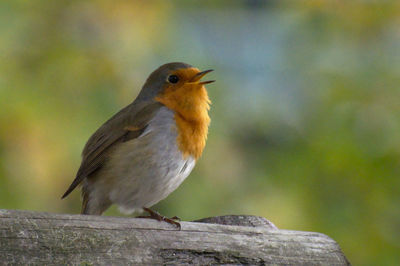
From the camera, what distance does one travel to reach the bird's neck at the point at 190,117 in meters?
A: 3.23

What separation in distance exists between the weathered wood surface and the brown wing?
44.0 inches

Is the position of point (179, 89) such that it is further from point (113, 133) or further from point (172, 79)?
point (113, 133)

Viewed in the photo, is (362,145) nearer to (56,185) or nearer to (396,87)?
(396,87)

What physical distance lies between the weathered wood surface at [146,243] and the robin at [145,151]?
0.88 metres

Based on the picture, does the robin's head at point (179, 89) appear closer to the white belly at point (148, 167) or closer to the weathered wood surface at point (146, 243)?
the white belly at point (148, 167)

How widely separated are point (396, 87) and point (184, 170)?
1504 mm

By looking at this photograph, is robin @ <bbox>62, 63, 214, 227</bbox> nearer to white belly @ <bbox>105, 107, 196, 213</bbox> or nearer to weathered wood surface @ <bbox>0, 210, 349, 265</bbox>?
white belly @ <bbox>105, 107, 196, 213</bbox>

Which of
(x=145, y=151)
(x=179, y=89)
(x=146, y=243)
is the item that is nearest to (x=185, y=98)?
(x=179, y=89)

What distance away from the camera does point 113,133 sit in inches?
131

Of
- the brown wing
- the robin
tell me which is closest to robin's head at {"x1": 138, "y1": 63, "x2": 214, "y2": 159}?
the robin

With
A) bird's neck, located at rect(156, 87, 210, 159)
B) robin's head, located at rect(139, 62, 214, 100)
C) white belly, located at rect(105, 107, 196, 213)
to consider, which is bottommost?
white belly, located at rect(105, 107, 196, 213)

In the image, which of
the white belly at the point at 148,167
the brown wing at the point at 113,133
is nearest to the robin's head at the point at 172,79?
the brown wing at the point at 113,133

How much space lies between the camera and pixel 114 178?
125 inches

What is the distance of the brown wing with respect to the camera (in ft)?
10.6
